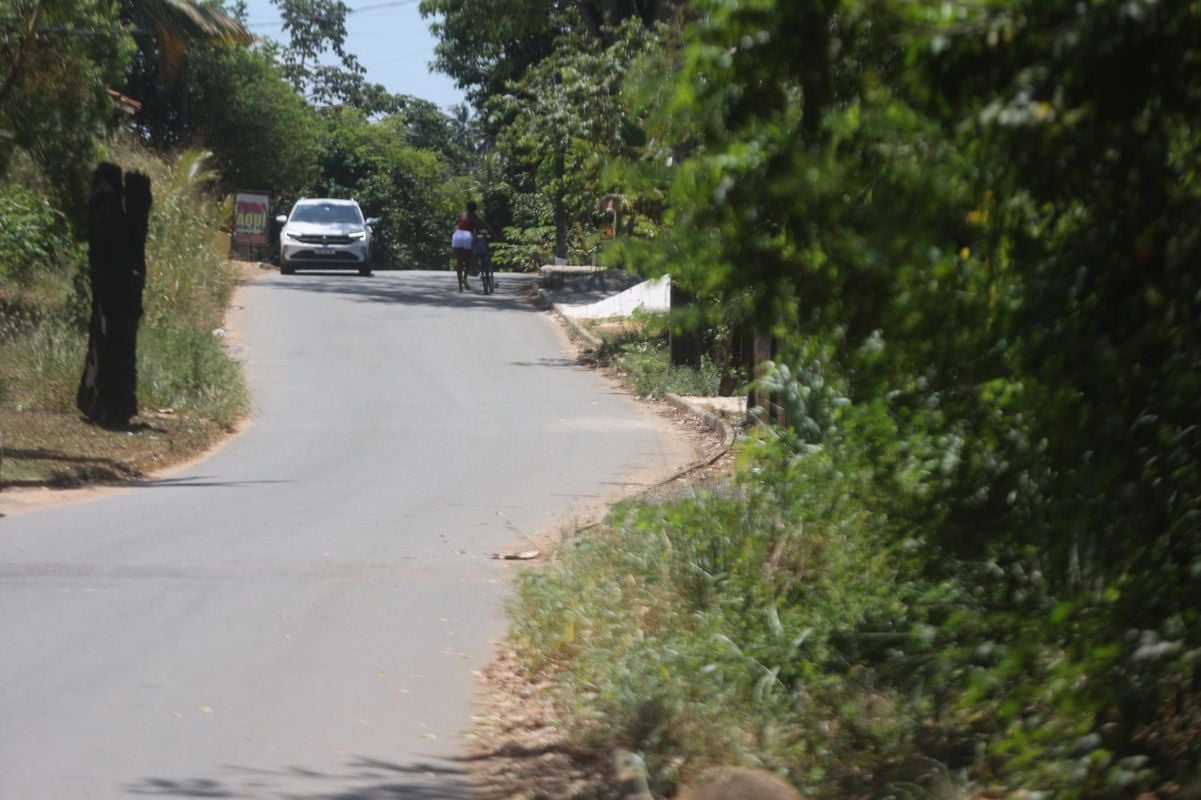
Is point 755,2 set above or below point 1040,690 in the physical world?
above

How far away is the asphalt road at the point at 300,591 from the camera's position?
252 inches

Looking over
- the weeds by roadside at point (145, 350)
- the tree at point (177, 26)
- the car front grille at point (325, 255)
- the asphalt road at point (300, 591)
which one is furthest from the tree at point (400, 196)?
the asphalt road at point (300, 591)

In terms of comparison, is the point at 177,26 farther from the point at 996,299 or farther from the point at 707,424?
the point at 996,299

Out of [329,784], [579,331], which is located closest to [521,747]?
[329,784]

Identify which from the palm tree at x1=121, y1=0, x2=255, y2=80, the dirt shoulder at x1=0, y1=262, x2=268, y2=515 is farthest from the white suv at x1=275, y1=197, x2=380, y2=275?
the dirt shoulder at x1=0, y1=262, x2=268, y2=515

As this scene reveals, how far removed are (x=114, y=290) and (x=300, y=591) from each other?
327 inches

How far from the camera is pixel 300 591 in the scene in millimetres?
9719

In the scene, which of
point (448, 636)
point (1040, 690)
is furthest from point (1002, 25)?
point (448, 636)

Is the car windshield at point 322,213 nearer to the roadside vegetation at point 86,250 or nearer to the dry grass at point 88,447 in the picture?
the roadside vegetation at point 86,250

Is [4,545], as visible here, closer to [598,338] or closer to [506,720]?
[506,720]

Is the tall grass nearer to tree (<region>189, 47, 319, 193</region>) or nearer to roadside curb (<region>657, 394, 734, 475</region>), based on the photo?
roadside curb (<region>657, 394, 734, 475</region>)

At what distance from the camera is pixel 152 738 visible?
6562mm

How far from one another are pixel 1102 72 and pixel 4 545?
9.32 metres

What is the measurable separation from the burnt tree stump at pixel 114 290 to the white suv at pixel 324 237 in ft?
61.3
